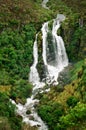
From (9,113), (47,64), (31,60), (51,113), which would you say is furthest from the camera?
(47,64)

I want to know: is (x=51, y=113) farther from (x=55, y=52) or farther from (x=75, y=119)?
(x=55, y=52)

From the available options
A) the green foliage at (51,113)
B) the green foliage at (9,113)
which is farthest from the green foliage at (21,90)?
the green foliage at (9,113)

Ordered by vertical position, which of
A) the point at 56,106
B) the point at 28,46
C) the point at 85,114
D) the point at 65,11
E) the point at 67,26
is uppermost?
the point at 65,11

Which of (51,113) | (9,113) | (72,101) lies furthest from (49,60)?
(9,113)

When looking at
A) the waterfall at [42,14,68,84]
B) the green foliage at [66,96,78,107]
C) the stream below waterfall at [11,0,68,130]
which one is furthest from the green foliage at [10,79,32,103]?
the waterfall at [42,14,68,84]

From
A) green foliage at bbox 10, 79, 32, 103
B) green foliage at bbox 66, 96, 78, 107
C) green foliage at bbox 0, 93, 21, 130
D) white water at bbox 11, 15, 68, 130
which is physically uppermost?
white water at bbox 11, 15, 68, 130

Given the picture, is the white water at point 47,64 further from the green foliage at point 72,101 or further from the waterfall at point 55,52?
the green foliage at point 72,101

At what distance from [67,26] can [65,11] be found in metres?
7.31

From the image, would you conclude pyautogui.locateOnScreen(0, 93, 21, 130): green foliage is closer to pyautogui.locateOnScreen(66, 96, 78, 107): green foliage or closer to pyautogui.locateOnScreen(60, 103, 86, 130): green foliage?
pyautogui.locateOnScreen(66, 96, 78, 107): green foliage

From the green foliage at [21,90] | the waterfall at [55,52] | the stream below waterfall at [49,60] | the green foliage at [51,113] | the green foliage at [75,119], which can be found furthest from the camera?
the waterfall at [55,52]

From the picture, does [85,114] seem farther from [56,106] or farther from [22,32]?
[22,32]

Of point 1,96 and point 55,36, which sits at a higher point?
point 55,36

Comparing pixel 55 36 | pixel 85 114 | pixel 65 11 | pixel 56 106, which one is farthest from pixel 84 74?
pixel 65 11

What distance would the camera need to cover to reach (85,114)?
99.7ft
